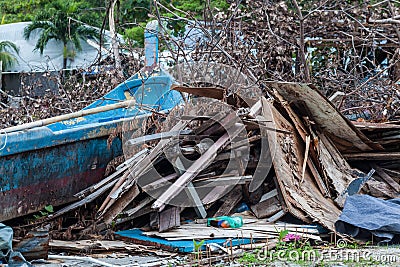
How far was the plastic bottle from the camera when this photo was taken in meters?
5.43

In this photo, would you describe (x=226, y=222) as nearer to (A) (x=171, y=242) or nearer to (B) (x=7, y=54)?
(A) (x=171, y=242)

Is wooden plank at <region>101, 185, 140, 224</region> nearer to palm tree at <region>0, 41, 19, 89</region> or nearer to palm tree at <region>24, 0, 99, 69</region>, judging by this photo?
palm tree at <region>0, 41, 19, 89</region>

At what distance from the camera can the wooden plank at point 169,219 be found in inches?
211

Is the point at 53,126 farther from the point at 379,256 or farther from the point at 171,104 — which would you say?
the point at 379,256

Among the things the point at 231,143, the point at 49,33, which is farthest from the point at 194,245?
the point at 49,33

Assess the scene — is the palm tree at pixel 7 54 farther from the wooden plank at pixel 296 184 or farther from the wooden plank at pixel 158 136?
the wooden plank at pixel 296 184

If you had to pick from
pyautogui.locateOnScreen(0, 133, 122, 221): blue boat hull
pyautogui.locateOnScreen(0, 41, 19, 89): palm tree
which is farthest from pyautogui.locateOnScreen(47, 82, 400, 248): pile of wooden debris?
pyautogui.locateOnScreen(0, 41, 19, 89): palm tree

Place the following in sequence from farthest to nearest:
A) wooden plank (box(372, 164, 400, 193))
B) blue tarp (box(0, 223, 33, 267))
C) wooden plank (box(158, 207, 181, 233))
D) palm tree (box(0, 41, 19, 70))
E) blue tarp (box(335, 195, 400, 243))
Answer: palm tree (box(0, 41, 19, 70)) < wooden plank (box(372, 164, 400, 193)) < wooden plank (box(158, 207, 181, 233)) < blue tarp (box(335, 195, 400, 243)) < blue tarp (box(0, 223, 33, 267))

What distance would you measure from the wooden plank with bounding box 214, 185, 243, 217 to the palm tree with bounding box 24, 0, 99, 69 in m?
22.8

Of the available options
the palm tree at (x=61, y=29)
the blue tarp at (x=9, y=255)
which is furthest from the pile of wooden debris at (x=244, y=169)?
the palm tree at (x=61, y=29)

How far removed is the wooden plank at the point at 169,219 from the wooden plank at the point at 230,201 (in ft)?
1.62

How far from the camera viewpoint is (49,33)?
2831cm

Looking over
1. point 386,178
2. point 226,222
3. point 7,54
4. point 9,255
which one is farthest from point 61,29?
point 9,255

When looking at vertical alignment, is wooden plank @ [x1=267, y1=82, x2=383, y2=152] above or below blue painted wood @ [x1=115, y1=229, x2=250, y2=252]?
above
